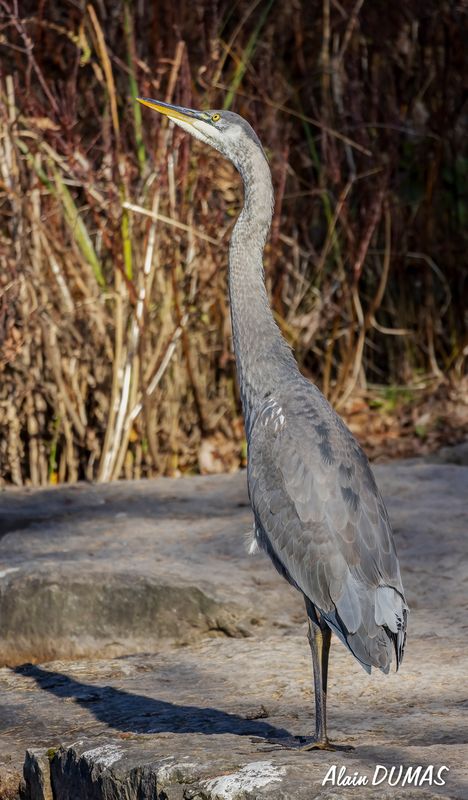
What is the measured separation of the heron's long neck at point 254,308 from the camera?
12.7 ft

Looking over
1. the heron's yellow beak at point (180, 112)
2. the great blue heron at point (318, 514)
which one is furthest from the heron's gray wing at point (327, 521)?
the heron's yellow beak at point (180, 112)

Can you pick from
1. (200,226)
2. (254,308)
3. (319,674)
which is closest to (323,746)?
(319,674)

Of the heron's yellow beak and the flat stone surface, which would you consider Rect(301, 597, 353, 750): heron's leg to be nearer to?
the flat stone surface

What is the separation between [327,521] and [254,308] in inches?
37.5

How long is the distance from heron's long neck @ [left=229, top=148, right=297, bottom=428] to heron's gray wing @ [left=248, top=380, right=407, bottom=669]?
7.9 inches

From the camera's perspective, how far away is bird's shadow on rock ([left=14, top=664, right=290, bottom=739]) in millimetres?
3480

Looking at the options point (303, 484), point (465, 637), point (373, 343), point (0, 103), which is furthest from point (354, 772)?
point (373, 343)

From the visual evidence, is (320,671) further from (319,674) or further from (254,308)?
(254,308)

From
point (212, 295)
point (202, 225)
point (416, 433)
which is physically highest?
point (202, 225)

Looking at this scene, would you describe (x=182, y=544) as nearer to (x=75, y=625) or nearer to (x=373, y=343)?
(x=75, y=625)

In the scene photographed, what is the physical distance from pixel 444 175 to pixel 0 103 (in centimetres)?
386

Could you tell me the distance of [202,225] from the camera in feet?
22.6

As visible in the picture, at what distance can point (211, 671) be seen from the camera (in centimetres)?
411

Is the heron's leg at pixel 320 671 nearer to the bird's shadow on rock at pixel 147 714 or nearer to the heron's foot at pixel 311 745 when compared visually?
the heron's foot at pixel 311 745
